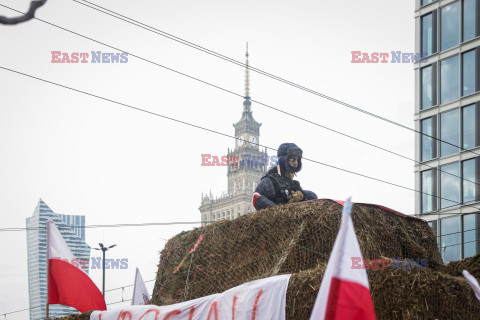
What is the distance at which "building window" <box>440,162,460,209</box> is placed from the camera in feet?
144

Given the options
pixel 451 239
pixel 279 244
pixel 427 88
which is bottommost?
pixel 451 239

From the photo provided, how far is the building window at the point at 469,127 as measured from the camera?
43156 millimetres

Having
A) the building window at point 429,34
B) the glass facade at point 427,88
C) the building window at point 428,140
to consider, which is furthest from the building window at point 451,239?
the building window at point 429,34

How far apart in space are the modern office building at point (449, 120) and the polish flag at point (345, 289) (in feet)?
121

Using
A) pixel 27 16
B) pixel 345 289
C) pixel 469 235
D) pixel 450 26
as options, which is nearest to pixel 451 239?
pixel 469 235

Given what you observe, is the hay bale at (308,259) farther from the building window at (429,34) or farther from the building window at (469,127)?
the building window at (429,34)

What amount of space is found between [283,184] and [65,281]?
15.4 feet

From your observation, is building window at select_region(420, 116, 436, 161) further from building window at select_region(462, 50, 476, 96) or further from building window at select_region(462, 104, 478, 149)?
building window at select_region(462, 50, 476, 96)

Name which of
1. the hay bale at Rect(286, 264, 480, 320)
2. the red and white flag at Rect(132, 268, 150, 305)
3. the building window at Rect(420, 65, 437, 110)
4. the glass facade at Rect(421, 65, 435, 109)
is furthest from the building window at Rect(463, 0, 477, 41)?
the hay bale at Rect(286, 264, 480, 320)

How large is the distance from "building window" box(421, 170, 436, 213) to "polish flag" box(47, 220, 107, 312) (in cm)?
3425

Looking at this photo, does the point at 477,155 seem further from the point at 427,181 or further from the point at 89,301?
the point at 89,301

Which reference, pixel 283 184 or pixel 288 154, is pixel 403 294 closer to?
pixel 283 184

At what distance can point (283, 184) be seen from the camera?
12.9m

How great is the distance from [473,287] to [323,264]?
1.97m
